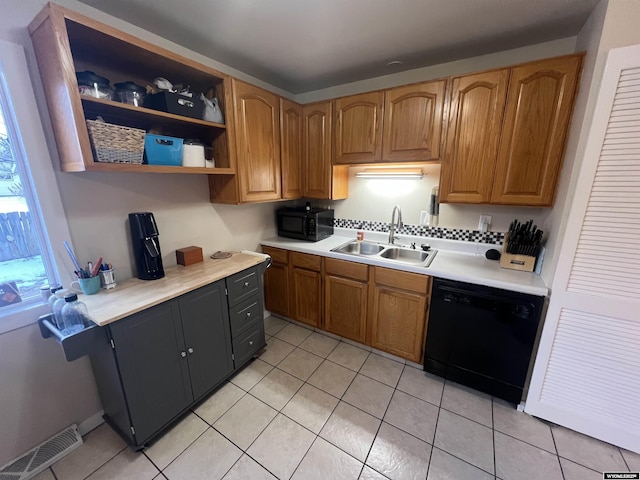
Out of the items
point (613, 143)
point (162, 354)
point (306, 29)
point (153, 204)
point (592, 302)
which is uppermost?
point (306, 29)

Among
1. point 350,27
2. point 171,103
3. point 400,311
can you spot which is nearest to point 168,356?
point 171,103

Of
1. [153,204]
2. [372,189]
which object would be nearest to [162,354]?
[153,204]

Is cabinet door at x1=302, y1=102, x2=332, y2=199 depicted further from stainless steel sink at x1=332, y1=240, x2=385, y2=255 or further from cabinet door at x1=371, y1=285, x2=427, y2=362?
cabinet door at x1=371, y1=285, x2=427, y2=362

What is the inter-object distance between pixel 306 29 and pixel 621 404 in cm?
287

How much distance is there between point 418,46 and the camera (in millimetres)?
1820

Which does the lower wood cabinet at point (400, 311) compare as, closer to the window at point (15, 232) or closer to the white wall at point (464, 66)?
the white wall at point (464, 66)

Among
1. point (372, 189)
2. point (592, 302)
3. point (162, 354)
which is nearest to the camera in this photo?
point (592, 302)

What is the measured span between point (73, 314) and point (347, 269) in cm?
174

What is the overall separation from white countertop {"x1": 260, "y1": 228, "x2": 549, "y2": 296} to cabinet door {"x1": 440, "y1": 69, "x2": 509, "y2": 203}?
482 mm

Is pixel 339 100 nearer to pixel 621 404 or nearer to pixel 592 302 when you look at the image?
pixel 592 302

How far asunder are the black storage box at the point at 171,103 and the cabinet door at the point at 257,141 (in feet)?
1.16

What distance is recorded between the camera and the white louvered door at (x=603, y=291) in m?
1.22

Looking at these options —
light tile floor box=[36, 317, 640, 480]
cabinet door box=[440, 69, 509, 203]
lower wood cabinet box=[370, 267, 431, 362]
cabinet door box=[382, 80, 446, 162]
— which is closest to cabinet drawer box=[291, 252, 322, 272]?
lower wood cabinet box=[370, 267, 431, 362]

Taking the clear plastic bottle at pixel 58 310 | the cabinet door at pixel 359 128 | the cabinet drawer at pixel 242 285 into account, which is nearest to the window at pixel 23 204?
the clear plastic bottle at pixel 58 310
